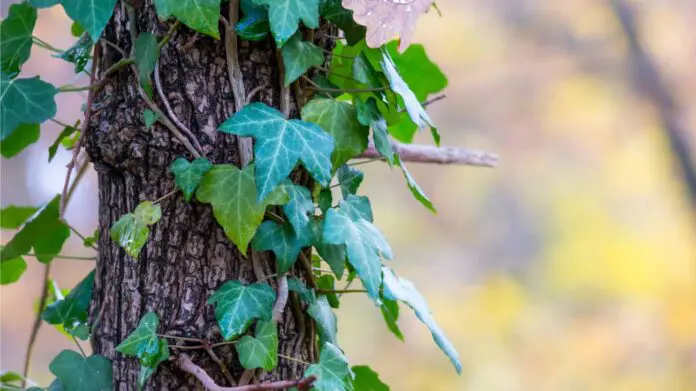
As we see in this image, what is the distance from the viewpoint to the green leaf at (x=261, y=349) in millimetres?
680

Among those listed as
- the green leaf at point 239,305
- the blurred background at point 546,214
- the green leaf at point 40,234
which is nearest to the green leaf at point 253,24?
the green leaf at point 239,305

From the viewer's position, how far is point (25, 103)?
29.0 inches

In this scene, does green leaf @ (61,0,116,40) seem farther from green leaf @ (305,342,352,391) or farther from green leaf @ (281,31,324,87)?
green leaf @ (305,342,352,391)

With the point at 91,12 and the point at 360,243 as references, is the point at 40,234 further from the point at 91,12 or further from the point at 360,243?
the point at 360,243

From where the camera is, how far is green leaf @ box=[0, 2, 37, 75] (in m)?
0.79

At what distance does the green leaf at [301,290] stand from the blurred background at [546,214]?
14.0ft

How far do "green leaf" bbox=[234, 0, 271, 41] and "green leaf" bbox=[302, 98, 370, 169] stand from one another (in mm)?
84

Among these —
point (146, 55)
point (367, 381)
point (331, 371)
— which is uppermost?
point (146, 55)

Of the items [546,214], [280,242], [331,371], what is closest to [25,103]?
[280,242]

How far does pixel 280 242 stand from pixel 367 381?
26 cm

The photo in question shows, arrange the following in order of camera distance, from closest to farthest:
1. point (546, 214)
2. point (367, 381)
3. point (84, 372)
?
point (84, 372) → point (367, 381) → point (546, 214)

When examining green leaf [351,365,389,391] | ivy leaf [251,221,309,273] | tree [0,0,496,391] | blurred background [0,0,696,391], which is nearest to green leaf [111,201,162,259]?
tree [0,0,496,391]

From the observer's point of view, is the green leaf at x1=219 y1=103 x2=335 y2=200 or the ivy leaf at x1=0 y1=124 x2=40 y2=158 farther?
the ivy leaf at x1=0 y1=124 x2=40 y2=158

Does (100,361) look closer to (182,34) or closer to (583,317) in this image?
(182,34)
